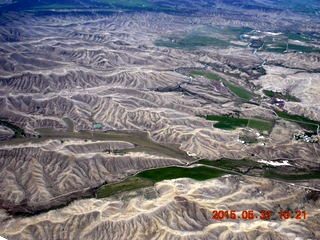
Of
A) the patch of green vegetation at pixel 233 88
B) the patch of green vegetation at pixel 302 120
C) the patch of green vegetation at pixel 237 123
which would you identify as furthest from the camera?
the patch of green vegetation at pixel 233 88

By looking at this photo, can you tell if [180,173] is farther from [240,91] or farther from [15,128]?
[240,91]

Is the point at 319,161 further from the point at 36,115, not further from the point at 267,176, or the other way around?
the point at 36,115

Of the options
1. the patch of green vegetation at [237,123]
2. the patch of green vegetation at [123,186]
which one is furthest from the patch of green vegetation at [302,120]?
the patch of green vegetation at [123,186]

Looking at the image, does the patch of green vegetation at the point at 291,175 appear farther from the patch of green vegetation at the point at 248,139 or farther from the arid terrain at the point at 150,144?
the patch of green vegetation at the point at 248,139

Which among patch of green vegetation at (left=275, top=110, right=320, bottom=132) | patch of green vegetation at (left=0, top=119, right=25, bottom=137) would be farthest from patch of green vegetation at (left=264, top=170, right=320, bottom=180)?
patch of green vegetation at (left=0, top=119, right=25, bottom=137)

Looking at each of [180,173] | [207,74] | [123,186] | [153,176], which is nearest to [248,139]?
[180,173]

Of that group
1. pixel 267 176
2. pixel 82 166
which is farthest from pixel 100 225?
pixel 267 176
